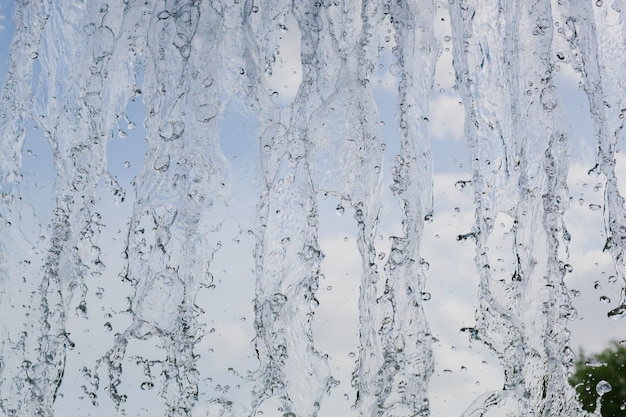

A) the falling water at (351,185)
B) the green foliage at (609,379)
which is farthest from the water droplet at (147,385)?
the green foliage at (609,379)

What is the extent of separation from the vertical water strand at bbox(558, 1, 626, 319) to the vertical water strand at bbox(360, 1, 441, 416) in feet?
3.09

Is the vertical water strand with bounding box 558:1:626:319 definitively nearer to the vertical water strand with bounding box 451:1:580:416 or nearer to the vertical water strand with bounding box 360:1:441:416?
the vertical water strand with bounding box 451:1:580:416

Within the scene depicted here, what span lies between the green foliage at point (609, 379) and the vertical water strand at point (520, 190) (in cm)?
1278

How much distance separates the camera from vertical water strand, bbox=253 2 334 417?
512 centimetres

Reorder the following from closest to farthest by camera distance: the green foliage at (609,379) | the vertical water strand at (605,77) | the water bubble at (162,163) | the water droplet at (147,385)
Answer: the vertical water strand at (605,77) → the water droplet at (147,385) → the water bubble at (162,163) → the green foliage at (609,379)

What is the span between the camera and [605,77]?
202 inches

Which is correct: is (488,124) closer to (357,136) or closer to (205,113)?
(357,136)

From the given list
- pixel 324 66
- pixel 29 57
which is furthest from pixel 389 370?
Result: pixel 29 57

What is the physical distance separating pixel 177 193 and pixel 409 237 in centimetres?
154

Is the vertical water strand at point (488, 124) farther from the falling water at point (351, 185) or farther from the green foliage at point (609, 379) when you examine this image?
the green foliage at point (609, 379)

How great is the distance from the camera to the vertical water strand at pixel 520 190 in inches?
204

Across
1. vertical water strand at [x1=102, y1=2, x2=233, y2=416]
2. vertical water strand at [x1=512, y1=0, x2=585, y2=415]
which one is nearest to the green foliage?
vertical water strand at [x1=512, y1=0, x2=585, y2=415]

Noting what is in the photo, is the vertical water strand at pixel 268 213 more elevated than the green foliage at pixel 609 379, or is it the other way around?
the green foliage at pixel 609 379

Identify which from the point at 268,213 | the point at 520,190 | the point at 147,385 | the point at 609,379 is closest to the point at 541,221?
the point at 520,190
